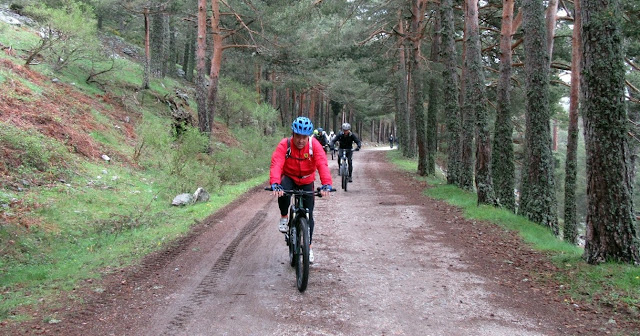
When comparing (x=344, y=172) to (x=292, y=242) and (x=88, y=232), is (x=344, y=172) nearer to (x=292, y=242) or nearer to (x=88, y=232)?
(x=88, y=232)

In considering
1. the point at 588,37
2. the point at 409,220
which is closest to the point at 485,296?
the point at 588,37

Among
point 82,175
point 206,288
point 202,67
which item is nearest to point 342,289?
point 206,288

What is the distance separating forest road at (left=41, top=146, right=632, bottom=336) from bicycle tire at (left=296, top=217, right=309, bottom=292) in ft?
0.51

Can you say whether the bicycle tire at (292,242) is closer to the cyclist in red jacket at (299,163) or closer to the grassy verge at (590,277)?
the cyclist in red jacket at (299,163)

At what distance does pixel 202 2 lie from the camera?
61.5 feet

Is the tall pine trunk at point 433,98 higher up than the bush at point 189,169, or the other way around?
the tall pine trunk at point 433,98

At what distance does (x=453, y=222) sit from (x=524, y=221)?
4.85 ft

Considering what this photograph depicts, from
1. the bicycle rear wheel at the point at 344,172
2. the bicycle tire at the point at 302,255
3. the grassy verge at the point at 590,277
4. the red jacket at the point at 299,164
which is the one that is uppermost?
the red jacket at the point at 299,164

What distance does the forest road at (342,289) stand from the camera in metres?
4.56

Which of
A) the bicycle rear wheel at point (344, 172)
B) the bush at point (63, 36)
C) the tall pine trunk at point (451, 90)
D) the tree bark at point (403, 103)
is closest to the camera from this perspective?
the bicycle rear wheel at point (344, 172)

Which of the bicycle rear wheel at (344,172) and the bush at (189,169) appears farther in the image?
the bicycle rear wheel at (344,172)

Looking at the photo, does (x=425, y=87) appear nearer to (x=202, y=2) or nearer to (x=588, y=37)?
(x=202, y=2)

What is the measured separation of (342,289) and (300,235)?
85cm

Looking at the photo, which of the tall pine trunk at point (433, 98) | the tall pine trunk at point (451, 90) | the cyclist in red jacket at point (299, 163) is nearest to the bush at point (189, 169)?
the cyclist in red jacket at point (299, 163)
